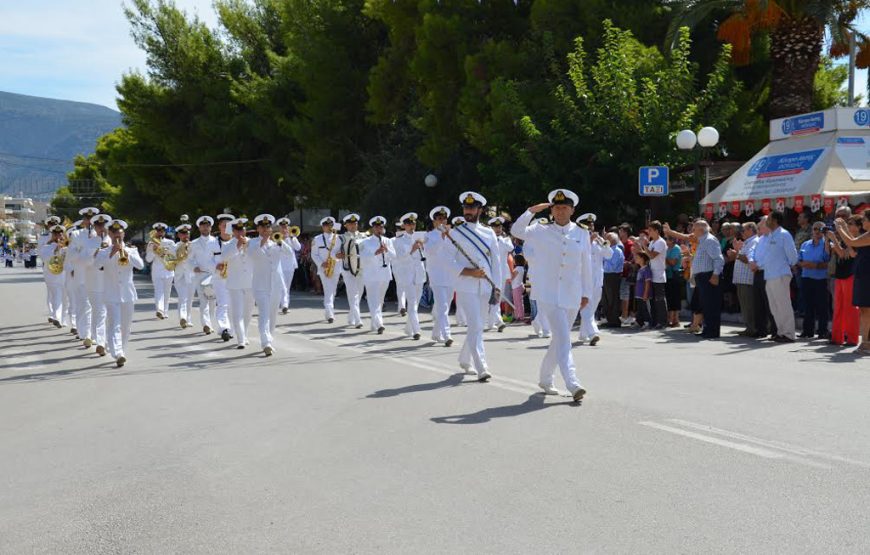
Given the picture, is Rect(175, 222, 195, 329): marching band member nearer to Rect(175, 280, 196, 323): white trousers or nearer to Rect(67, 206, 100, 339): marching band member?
Rect(175, 280, 196, 323): white trousers

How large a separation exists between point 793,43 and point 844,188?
651 centimetres

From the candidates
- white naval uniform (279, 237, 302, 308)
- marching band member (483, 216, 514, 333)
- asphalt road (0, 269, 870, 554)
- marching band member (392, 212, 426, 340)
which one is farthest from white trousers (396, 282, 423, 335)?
asphalt road (0, 269, 870, 554)

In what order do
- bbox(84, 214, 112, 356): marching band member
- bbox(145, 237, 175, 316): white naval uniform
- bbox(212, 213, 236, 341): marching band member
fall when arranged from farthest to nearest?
bbox(145, 237, 175, 316): white naval uniform < bbox(212, 213, 236, 341): marching band member < bbox(84, 214, 112, 356): marching band member

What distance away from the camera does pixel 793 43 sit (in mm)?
25672

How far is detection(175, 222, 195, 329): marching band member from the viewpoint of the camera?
66.5 feet

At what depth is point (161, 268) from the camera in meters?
22.4

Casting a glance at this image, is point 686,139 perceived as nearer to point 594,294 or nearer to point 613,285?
point 613,285

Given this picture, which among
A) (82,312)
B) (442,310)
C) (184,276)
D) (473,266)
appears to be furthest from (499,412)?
(184,276)

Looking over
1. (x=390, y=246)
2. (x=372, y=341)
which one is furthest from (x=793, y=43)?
(x=372, y=341)

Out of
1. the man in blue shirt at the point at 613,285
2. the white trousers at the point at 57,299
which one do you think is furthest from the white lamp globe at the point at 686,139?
the white trousers at the point at 57,299

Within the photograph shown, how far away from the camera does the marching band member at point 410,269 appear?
17203 mm

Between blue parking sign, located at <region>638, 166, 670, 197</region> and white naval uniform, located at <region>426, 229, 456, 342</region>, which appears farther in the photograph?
blue parking sign, located at <region>638, 166, 670, 197</region>

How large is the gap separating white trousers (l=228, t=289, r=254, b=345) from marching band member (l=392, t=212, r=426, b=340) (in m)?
2.63

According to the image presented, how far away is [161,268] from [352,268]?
15.4ft
